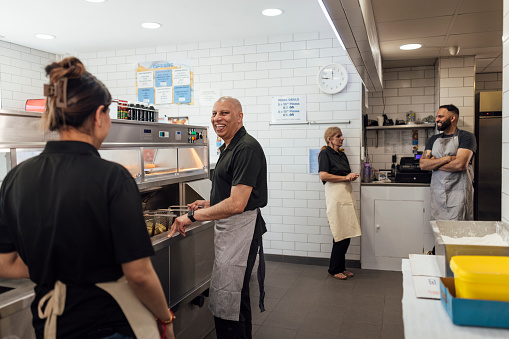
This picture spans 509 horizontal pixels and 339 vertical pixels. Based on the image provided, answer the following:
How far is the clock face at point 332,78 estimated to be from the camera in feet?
16.6

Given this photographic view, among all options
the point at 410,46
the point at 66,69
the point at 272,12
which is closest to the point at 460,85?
the point at 410,46

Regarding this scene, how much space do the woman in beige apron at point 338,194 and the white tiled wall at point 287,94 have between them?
0.48 metres

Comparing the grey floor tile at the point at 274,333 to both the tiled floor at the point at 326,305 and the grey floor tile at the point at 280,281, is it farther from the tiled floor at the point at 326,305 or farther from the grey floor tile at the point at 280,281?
the grey floor tile at the point at 280,281

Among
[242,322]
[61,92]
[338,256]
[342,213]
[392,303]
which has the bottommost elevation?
[392,303]

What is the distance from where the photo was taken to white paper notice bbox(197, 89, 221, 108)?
5.66m

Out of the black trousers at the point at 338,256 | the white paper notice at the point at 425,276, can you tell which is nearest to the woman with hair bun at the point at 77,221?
the white paper notice at the point at 425,276

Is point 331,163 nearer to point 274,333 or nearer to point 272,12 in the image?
point 272,12

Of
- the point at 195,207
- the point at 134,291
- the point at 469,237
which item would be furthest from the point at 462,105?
the point at 134,291

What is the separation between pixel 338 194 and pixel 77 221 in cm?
370

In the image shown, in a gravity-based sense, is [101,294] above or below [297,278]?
above

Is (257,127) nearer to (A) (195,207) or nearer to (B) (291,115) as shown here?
(B) (291,115)

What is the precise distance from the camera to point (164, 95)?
5.96 metres

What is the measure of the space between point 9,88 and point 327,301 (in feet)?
16.6

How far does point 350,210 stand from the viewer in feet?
15.2
